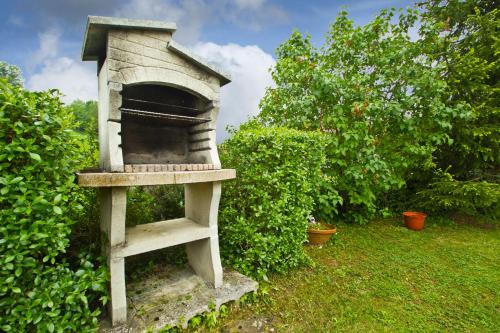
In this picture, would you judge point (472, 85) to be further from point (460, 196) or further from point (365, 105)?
point (365, 105)

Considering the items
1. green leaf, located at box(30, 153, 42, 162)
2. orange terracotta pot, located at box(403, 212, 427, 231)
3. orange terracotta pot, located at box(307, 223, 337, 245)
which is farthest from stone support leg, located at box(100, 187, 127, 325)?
orange terracotta pot, located at box(403, 212, 427, 231)

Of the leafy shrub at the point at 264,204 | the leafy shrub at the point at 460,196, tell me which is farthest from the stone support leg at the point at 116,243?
the leafy shrub at the point at 460,196

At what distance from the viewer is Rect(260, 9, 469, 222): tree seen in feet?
17.0

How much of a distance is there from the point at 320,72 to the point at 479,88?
4.14 metres

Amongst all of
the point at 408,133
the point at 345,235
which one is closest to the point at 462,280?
the point at 345,235

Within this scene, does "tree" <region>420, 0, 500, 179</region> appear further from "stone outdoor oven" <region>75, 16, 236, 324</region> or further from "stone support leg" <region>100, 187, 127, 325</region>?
"stone support leg" <region>100, 187, 127, 325</region>

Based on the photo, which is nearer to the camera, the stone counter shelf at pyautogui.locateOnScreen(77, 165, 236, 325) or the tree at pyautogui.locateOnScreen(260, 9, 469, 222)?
the stone counter shelf at pyautogui.locateOnScreen(77, 165, 236, 325)

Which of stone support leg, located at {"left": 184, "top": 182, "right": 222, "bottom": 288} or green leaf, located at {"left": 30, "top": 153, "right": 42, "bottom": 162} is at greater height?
green leaf, located at {"left": 30, "top": 153, "right": 42, "bottom": 162}

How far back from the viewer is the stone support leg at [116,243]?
86.0 inches

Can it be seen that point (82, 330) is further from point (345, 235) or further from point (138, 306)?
point (345, 235)

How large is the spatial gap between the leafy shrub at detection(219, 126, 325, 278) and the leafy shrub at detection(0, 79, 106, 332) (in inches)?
73.2

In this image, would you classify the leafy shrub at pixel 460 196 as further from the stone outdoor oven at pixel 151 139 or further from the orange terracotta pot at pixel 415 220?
the stone outdoor oven at pixel 151 139

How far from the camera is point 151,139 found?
3.25 metres

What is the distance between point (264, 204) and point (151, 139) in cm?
169
